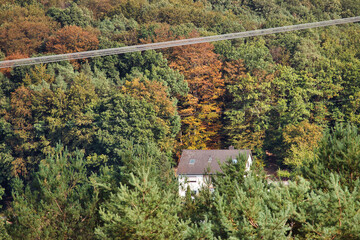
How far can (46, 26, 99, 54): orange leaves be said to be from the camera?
5544cm

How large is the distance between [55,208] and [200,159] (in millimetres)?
27775

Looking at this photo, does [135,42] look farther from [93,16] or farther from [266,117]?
[266,117]

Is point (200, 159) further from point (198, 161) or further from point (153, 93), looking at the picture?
point (153, 93)

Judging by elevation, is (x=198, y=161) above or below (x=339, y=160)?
below

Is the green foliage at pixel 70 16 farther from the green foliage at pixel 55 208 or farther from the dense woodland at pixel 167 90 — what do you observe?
the green foliage at pixel 55 208

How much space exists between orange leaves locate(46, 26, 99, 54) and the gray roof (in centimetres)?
1825

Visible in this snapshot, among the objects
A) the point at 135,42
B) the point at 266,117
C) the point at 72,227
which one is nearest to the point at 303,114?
the point at 266,117

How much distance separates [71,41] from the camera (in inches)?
2191

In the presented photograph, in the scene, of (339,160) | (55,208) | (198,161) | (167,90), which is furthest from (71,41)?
(339,160)

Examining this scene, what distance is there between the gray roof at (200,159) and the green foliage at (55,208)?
24.7 meters

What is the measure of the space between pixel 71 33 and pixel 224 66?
1724cm

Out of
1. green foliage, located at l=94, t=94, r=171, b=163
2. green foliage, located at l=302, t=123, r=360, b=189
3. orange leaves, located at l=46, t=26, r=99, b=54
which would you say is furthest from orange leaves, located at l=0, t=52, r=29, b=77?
green foliage, located at l=302, t=123, r=360, b=189

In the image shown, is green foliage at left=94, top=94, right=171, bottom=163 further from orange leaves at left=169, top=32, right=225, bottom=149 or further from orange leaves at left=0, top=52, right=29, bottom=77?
orange leaves at left=0, top=52, right=29, bottom=77

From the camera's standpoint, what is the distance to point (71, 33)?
56.0m
